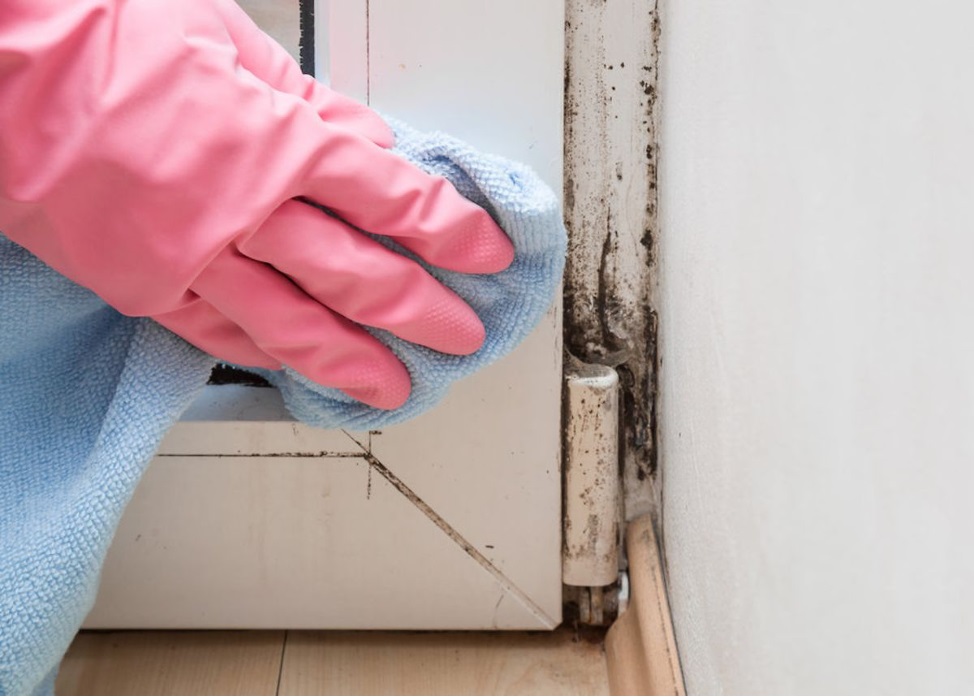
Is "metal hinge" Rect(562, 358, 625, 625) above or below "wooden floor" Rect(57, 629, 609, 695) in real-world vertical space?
above

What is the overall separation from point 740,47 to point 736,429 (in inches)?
5.9

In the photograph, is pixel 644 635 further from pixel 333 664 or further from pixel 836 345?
pixel 836 345

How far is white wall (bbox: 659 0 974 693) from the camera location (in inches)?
7.9

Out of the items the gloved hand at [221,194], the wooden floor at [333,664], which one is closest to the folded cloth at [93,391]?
the gloved hand at [221,194]

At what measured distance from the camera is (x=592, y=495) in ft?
2.11

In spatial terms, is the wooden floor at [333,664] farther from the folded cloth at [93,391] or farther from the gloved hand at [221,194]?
the gloved hand at [221,194]

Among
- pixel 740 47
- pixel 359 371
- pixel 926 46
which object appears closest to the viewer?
pixel 926 46

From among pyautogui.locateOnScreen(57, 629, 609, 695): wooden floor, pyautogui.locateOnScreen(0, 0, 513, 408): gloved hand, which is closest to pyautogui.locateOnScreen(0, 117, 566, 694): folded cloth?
pyautogui.locateOnScreen(0, 0, 513, 408): gloved hand

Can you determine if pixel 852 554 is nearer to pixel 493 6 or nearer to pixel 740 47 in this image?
pixel 740 47

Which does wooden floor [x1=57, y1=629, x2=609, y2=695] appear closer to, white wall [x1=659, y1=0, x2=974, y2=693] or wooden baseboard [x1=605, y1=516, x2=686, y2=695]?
wooden baseboard [x1=605, y1=516, x2=686, y2=695]

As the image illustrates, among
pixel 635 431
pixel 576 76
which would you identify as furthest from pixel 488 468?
pixel 576 76

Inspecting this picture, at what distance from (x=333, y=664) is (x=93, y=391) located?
0.82ft

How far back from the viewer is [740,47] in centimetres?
38

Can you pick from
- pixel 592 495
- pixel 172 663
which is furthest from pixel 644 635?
pixel 172 663
